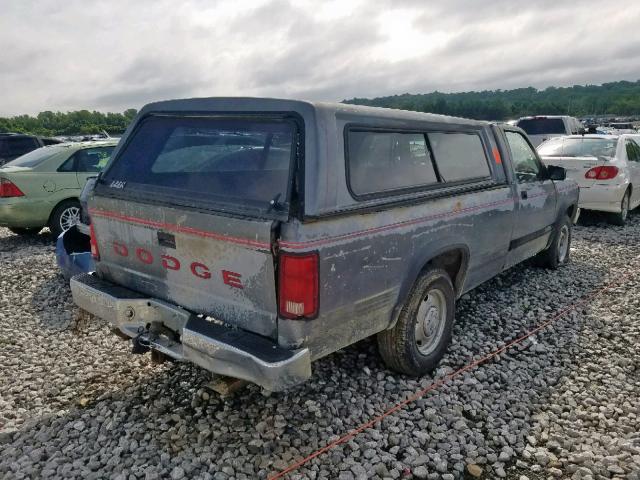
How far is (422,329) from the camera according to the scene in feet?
11.9

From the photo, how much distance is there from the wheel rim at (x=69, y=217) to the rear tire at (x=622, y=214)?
30.0 feet

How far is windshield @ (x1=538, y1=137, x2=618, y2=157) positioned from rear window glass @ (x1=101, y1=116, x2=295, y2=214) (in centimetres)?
733

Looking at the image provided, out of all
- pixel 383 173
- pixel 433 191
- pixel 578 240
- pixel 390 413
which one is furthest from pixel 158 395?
pixel 578 240

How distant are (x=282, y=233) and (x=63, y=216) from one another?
6.59 m

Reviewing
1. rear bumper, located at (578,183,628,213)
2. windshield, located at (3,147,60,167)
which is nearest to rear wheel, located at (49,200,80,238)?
windshield, located at (3,147,60,167)

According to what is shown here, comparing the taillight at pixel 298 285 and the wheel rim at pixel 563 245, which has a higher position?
the taillight at pixel 298 285

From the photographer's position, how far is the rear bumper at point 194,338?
249 centimetres

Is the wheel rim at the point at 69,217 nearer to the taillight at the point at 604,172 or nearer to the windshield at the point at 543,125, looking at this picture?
the taillight at the point at 604,172

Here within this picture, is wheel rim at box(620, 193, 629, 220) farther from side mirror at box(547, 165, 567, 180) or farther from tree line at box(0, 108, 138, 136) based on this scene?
tree line at box(0, 108, 138, 136)

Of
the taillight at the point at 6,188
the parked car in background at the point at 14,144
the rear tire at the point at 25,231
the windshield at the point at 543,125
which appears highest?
the windshield at the point at 543,125

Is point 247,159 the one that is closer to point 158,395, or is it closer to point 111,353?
point 158,395

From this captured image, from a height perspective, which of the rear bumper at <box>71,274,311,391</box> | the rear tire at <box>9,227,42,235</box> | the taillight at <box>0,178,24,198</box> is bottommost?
the rear tire at <box>9,227,42,235</box>

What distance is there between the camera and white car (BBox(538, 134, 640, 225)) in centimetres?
832

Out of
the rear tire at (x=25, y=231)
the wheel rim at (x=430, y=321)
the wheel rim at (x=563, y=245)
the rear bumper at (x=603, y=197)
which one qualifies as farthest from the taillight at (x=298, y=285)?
the rear bumper at (x=603, y=197)
